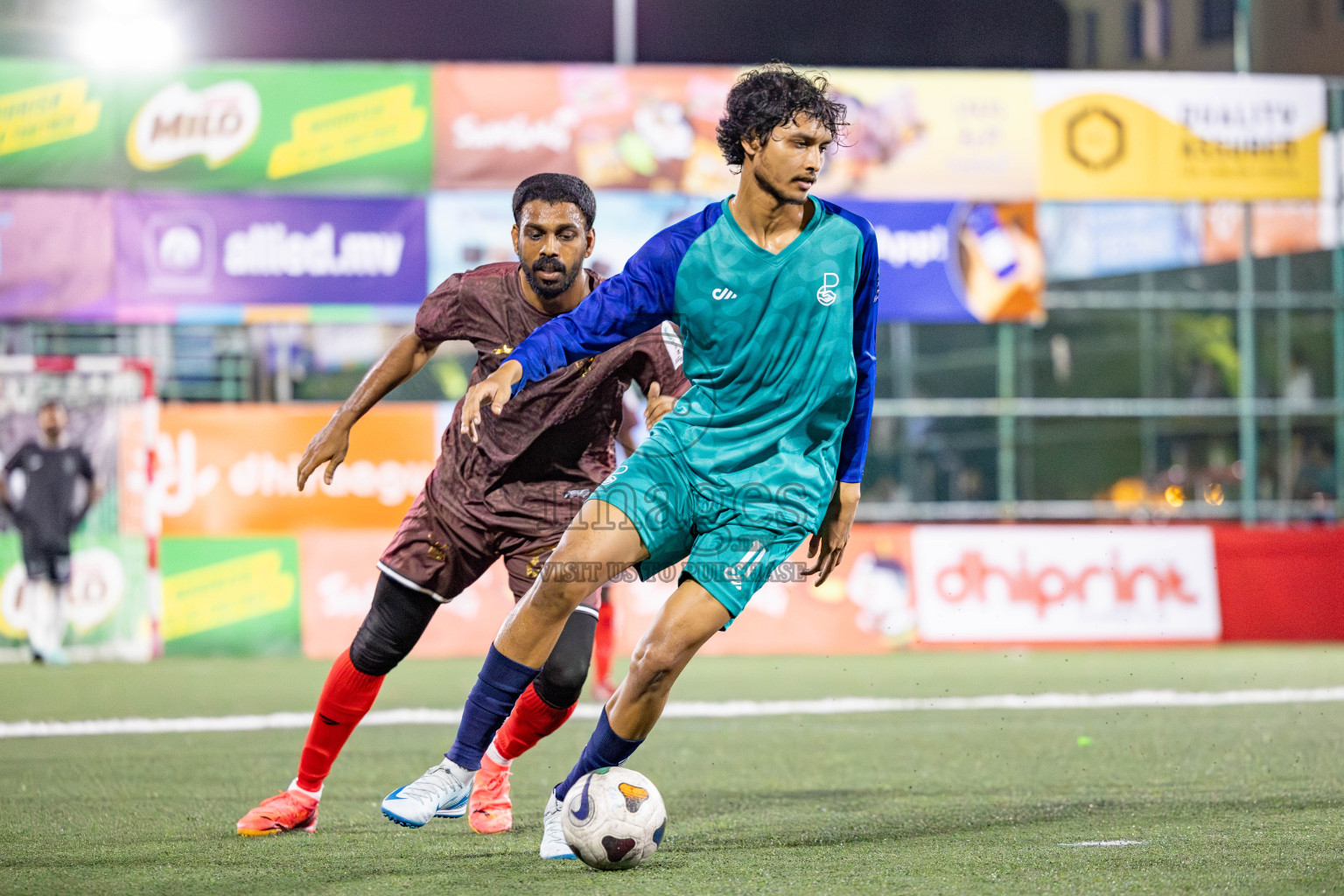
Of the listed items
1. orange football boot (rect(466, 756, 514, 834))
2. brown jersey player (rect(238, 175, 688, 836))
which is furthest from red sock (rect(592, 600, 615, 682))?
brown jersey player (rect(238, 175, 688, 836))

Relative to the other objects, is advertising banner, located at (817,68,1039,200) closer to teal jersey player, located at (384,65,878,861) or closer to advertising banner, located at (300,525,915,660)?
advertising banner, located at (300,525,915,660)

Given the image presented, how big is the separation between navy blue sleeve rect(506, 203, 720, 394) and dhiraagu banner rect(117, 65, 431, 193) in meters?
11.3

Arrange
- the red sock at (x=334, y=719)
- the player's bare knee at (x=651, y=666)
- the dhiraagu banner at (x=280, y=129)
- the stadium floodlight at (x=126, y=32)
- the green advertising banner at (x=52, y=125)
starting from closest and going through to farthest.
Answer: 1. the player's bare knee at (x=651, y=666)
2. the red sock at (x=334, y=719)
3. the green advertising banner at (x=52, y=125)
4. the dhiraagu banner at (x=280, y=129)
5. the stadium floodlight at (x=126, y=32)

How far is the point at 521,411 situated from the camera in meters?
5.54

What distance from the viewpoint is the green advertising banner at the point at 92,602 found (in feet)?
45.8

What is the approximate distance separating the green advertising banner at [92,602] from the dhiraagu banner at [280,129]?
3.48 m

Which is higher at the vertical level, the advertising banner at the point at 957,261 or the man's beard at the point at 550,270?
the advertising banner at the point at 957,261

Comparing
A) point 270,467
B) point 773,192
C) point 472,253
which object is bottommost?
point 270,467

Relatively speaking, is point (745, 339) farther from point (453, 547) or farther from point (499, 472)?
point (453, 547)

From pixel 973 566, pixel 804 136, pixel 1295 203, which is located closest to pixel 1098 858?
pixel 804 136

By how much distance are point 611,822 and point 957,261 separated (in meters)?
12.0

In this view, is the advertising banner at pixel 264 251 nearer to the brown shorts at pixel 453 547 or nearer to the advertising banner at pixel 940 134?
the advertising banner at pixel 940 134

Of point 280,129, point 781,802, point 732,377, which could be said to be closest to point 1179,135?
point 280,129

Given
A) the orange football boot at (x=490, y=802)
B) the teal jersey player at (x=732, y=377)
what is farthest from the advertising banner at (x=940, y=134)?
the teal jersey player at (x=732, y=377)
